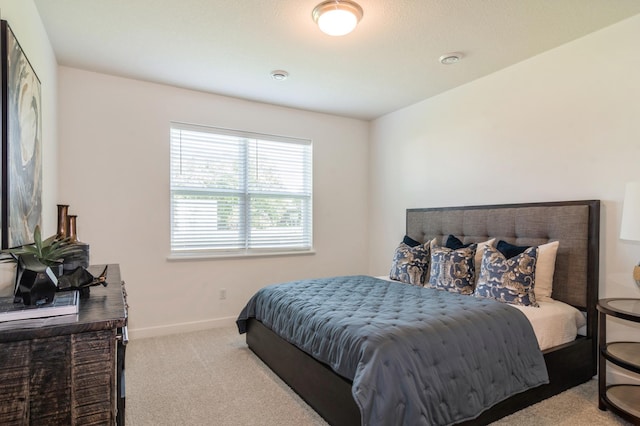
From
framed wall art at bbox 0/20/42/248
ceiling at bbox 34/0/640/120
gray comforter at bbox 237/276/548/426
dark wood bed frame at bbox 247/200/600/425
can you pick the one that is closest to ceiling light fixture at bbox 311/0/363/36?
ceiling at bbox 34/0/640/120

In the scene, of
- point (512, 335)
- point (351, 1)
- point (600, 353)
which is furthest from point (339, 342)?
point (351, 1)

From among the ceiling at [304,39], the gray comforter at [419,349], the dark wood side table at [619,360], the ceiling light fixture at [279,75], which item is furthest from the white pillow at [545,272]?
the ceiling light fixture at [279,75]

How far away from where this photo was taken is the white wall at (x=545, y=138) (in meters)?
2.55

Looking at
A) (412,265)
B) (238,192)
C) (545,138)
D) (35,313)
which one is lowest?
(412,265)

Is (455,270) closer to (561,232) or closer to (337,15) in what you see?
(561,232)

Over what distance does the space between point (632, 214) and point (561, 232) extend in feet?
2.23

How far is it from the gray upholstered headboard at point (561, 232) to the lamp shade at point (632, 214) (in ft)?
1.50

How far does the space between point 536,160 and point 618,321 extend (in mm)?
1356

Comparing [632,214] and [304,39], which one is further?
[304,39]

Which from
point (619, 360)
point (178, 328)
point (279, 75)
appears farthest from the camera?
point (178, 328)

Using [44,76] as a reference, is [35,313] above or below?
below

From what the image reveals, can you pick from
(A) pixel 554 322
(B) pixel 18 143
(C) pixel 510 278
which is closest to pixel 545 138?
(C) pixel 510 278

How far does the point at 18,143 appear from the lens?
179cm

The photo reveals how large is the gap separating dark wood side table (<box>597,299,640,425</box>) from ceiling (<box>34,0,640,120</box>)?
193 centimetres
